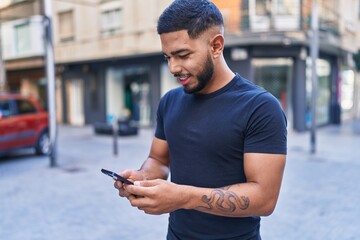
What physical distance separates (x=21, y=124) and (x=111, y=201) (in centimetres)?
501

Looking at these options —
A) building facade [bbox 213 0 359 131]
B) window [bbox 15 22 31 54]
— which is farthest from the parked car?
window [bbox 15 22 31 54]

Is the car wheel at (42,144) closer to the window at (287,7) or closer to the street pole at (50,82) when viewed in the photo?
the street pole at (50,82)

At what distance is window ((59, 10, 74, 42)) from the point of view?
20.2 metres

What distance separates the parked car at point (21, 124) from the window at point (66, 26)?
1061 cm

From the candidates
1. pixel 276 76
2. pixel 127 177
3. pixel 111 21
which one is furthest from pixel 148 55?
pixel 127 177

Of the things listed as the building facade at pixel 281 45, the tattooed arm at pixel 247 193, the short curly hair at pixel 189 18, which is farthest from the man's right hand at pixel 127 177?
the building facade at pixel 281 45

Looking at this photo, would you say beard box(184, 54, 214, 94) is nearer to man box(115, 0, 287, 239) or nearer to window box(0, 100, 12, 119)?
man box(115, 0, 287, 239)

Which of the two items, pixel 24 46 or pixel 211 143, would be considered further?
pixel 24 46

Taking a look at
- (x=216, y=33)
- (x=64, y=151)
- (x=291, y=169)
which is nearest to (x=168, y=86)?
(x=64, y=151)

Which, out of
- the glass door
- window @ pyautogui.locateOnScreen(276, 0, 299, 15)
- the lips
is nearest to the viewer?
the lips

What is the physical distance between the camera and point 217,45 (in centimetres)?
162

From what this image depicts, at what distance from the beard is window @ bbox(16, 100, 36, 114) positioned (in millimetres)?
9235

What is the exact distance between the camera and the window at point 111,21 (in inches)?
709

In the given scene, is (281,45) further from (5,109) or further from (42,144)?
(5,109)
